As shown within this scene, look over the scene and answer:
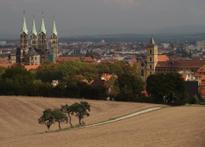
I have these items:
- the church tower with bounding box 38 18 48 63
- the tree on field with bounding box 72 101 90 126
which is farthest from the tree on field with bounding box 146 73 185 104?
the church tower with bounding box 38 18 48 63

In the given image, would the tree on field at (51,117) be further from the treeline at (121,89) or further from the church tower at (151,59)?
the church tower at (151,59)

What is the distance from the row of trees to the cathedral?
111 meters

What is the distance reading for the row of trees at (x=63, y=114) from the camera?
47719 millimetres

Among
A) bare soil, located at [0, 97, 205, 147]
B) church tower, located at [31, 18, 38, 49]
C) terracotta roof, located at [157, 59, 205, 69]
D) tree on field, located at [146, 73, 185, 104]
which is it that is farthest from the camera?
church tower, located at [31, 18, 38, 49]

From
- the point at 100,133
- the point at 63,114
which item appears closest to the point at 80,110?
the point at 63,114

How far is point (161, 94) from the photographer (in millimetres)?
77375

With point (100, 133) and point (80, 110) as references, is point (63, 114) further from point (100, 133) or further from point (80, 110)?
point (100, 133)

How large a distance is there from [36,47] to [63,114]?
128 meters

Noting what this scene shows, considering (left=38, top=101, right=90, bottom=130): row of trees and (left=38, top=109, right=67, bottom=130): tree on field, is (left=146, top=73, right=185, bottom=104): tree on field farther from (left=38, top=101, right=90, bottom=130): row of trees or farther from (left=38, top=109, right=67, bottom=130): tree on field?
(left=38, top=109, right=67, bottom=130): tree on field

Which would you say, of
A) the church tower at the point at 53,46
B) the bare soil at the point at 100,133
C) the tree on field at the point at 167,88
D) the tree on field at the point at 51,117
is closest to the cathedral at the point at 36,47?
the church tower at the point at 53,46

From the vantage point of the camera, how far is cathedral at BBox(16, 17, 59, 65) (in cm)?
16562

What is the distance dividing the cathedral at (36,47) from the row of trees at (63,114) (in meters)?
111

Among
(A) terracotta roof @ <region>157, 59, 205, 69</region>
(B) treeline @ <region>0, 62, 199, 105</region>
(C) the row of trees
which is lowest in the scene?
(A) terracotta roof @ <region>157, 59, 205, 69</region>

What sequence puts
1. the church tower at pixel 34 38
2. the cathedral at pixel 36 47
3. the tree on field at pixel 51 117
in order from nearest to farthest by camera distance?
the tree on field at pixel 51 117 < the cathedral at pixel 36 47 < the church tower at pixel 34 38
